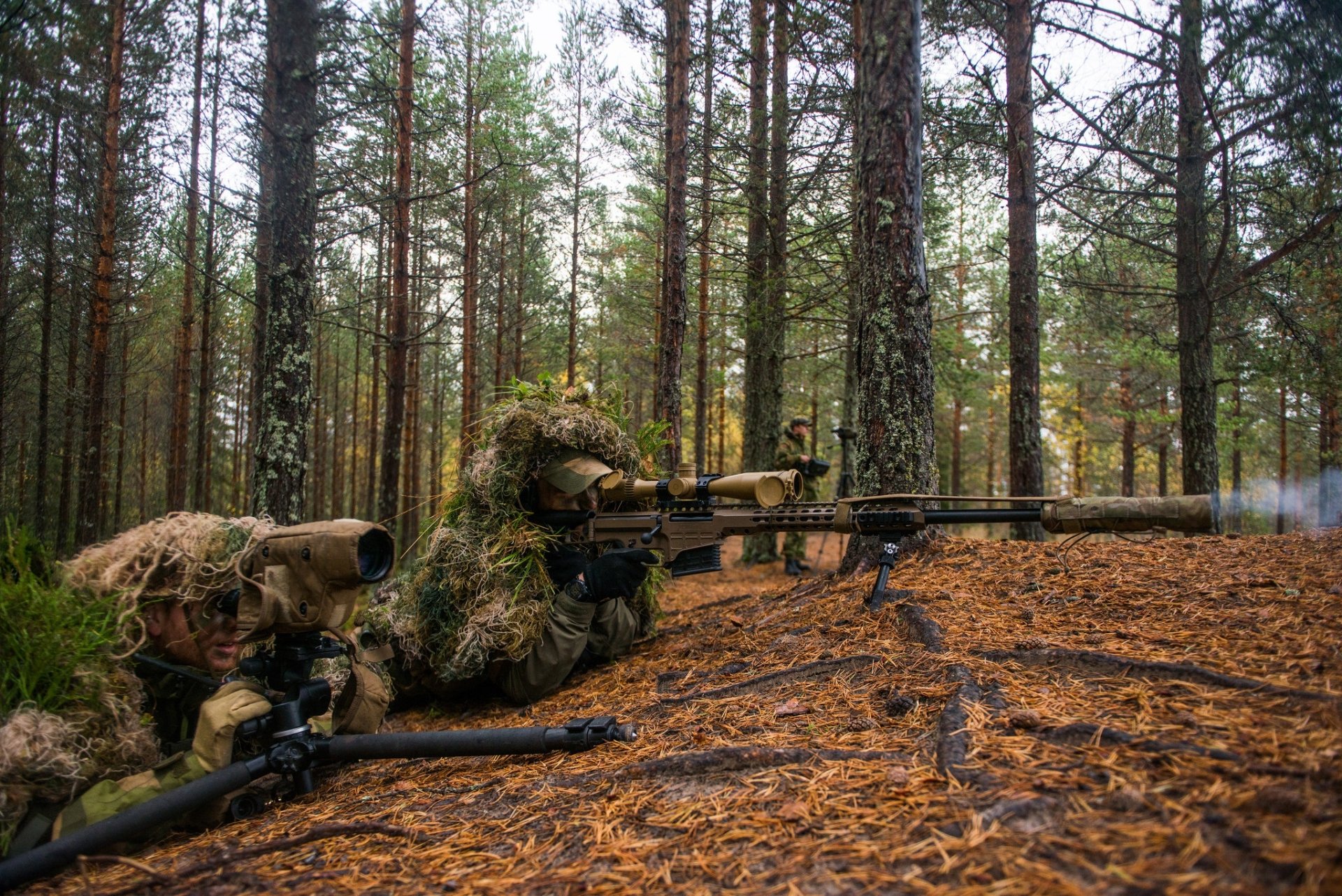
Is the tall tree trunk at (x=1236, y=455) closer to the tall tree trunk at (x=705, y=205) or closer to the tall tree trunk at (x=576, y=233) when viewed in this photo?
the tall tree trunk at (x=705, y=205)

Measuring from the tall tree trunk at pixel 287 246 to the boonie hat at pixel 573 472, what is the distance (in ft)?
10.9

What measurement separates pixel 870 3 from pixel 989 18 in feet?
18.2

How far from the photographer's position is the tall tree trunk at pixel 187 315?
14148 millimetres

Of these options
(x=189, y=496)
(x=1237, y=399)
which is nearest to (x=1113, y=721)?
(x=1237, y=399)

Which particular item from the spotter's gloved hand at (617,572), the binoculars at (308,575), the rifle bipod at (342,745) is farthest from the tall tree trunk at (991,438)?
the binoculars at (308,575)

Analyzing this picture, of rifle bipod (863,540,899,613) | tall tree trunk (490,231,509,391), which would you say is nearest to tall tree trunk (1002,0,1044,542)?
rifle bipod (863,540,899,613)

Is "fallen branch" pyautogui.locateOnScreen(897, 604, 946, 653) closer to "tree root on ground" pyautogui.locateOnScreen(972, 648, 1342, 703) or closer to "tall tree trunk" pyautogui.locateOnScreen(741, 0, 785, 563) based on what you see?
"tree root on ground" pyautogui.locateOnScreen(972, 648, 1342, 703)

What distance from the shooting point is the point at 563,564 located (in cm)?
469

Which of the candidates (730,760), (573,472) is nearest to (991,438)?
(573,472)

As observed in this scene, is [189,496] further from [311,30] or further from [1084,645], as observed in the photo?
[1084,645]

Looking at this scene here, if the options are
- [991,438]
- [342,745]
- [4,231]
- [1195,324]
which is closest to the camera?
[342,745]

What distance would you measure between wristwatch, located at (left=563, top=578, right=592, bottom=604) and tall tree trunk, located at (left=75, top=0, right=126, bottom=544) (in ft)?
37.0

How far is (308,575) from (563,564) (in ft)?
6.15

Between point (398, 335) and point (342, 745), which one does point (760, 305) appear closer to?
point (398, 335)
